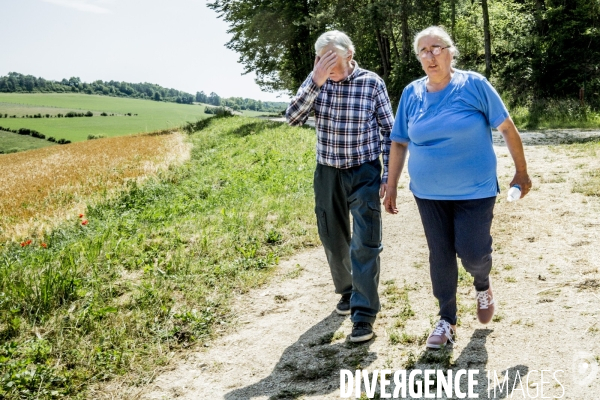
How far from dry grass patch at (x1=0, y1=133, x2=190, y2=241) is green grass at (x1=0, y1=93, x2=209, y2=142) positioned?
17.6m

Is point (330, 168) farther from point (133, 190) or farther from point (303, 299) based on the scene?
point (133, 190)

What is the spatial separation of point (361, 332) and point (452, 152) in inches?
60.6

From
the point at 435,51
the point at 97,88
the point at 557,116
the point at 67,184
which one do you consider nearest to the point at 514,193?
the point at 435,51

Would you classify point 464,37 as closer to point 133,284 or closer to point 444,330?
point 133,284

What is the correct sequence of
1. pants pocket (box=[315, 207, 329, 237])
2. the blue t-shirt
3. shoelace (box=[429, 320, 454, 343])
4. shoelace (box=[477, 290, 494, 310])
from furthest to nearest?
pants pocket (box=[315, 207, 329, 237]) < shoelace (box=[477, 290, 494, 310]) < shoelace (box=[429, 320, 454, 343]) < the blue t-shirt

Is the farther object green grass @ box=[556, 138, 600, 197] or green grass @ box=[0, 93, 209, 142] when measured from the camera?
green grass @ box=[0, 93, 209, 142]

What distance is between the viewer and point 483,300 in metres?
3.78

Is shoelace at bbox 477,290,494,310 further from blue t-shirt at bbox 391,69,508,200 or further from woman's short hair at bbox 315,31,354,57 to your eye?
woman's short hair at bbox 315,31,354,57

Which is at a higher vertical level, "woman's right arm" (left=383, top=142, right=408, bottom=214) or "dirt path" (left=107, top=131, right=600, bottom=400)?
"woman's right arm" (left=383, top=142, right=408, bottom=214)

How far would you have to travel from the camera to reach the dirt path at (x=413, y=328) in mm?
3430

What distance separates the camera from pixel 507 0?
31391 millimetres

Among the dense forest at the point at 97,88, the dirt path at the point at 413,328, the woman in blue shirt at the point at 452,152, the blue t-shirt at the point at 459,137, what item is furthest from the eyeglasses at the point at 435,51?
the dense forest at the point at 97,88

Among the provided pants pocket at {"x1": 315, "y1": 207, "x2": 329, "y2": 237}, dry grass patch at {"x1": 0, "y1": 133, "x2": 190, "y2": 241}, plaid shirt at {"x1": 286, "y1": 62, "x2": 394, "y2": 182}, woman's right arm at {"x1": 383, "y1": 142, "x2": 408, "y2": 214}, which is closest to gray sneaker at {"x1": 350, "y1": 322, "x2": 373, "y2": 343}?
pants pocket at {"x1": 315, "y1": 207, "x2": 329, "y2": 237}

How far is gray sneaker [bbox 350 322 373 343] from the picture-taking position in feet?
13.0
